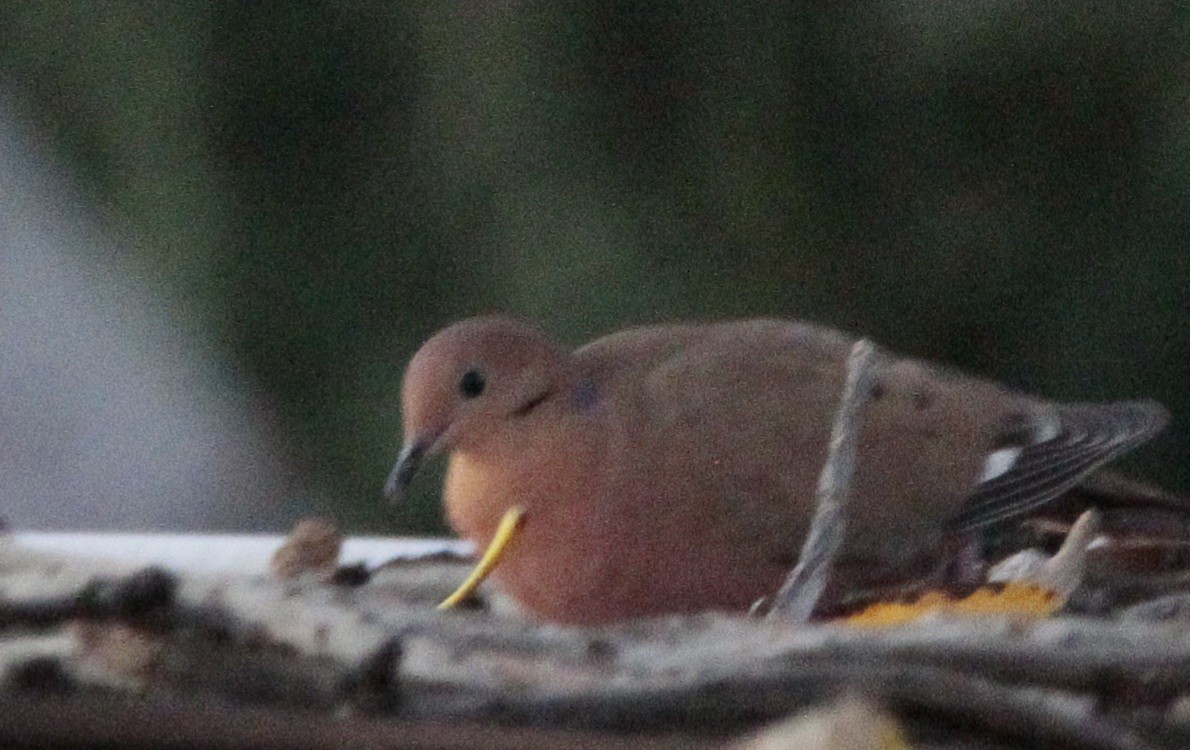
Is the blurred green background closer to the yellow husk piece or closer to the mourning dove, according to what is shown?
the mourning dove

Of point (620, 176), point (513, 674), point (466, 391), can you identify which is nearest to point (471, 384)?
point (466, 391)

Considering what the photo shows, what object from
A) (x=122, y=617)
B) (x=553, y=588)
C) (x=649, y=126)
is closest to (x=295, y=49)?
(x=649, y=126)

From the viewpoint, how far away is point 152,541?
920 mm

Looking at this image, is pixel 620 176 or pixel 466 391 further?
pixel 620 176

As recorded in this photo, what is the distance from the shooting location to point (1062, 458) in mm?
808

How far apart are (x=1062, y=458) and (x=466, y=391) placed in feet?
1.05

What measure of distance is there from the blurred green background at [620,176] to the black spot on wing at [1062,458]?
11.4 inches

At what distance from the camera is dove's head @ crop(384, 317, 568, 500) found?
26.2 inches

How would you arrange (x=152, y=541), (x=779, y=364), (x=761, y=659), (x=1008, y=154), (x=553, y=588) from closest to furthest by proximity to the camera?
(x=761, y=659), (x=553, y=588), (x=779, y=364), (x=152, y=541), (x=1008, y=154)

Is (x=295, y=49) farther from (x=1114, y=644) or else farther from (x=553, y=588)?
(x=1114, y=644)

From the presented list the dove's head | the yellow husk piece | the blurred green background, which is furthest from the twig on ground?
the blurred green background

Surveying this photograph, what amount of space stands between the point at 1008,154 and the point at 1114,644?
0.78 m

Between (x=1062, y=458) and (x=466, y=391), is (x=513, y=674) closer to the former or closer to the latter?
(x=466, y=391)

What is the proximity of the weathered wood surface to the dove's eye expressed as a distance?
171mm
